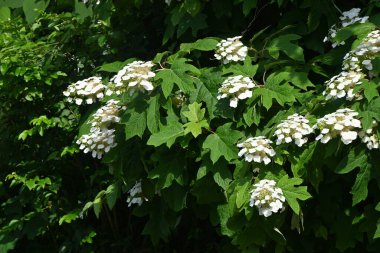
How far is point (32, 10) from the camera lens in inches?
166

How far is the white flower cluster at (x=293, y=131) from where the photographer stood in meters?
2.64

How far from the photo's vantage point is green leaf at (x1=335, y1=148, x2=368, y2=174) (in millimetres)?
2611

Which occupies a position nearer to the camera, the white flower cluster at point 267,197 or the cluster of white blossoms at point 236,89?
the white flower cluster at point 267,197

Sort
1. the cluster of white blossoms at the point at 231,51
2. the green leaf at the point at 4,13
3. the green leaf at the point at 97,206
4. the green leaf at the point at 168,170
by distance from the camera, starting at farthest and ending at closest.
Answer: the green leaf at the point at 4,13 < the green leaf at the point at 97,206 < the cluster of white blossoms at the point at 231,51 < the green leaf at the point at 168,170

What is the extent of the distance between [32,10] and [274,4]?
5.43 feet

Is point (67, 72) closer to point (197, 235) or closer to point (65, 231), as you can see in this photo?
point (65, 231)

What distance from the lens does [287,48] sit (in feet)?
10.2

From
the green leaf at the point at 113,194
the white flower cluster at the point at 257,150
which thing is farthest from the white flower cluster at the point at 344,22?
the green leaf at the point at 113,194

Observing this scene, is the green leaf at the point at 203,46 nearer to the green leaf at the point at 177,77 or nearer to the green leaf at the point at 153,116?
the green leaf at the point at 177,77

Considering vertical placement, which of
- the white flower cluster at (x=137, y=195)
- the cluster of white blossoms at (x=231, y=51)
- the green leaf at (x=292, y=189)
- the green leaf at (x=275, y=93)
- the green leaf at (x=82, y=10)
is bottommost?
the white flower cluster at (x=137, y=195)

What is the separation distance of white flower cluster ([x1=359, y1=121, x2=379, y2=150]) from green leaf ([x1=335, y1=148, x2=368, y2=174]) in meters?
0.07

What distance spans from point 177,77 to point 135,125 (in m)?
0.31

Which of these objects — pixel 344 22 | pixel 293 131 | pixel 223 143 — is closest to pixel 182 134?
pixel 223 143

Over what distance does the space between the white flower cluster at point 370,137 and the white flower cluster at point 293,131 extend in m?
0.22
